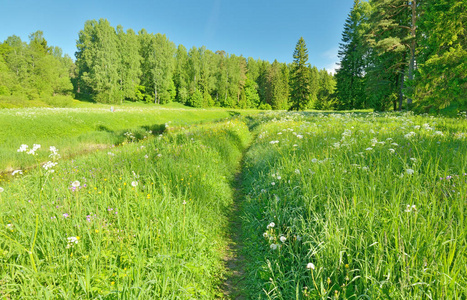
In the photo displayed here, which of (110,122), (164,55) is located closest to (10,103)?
(110,122)

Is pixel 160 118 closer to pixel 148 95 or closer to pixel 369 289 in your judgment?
pixel 369 289

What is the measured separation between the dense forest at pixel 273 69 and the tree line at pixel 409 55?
6 centimetres

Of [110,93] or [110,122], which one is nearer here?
[110,122]

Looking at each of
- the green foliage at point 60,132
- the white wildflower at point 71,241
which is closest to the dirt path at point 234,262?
the white wildflower at point 71,241

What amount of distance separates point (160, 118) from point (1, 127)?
14.8 metres

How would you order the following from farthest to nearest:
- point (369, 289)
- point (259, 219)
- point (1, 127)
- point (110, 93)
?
point (110, 93) → point (1, 127) → point (259, 219) → point (369, 289)

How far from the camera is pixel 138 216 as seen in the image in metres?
3.21

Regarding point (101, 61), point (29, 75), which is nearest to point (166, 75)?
point (101, 61)

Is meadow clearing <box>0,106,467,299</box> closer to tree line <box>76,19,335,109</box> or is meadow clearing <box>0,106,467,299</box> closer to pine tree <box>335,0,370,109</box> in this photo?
pine tree <box>335,0,370,109</box>

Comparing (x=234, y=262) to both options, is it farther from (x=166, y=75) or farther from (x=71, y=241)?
(x=166, y=75)

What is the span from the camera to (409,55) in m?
21.5

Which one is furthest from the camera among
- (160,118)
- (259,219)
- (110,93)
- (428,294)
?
(110,93)

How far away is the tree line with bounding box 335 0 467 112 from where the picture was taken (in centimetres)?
983

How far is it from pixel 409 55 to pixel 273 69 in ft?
159
